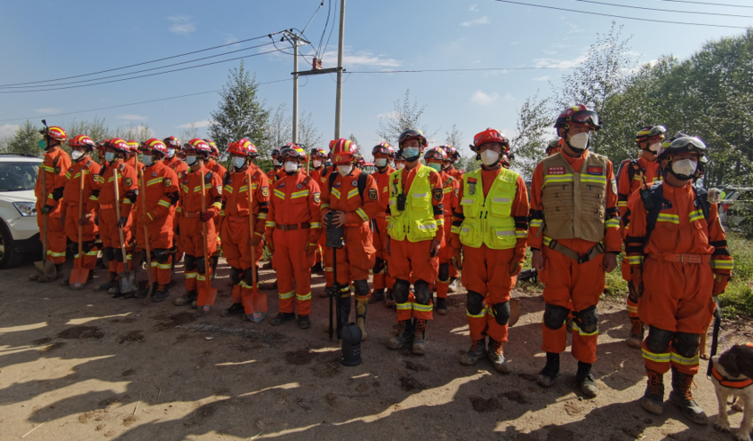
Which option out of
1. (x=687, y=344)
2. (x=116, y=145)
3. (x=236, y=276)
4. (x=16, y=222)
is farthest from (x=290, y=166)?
(x=16, y=222)

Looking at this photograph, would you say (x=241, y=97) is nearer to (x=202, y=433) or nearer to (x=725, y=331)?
(x=202, y=433)

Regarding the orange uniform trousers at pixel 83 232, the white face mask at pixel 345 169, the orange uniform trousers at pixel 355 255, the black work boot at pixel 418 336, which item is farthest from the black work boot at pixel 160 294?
the black work boot at pixel 418 336

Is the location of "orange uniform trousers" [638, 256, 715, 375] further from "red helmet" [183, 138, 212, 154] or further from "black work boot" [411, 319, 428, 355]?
"red helmet" [183, 138, 212, 154]

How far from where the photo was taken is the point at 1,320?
5.27 metres

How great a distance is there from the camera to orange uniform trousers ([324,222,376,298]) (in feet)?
15.3

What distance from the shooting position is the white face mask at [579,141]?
135 inches

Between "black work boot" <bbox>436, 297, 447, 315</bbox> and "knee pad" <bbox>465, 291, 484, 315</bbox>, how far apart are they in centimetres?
167

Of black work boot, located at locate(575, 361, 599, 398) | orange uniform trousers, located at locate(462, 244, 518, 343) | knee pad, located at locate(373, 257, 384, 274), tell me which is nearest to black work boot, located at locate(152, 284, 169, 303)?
knee pad, located at locate(373, 257, 384, 274)

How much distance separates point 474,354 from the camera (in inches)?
160

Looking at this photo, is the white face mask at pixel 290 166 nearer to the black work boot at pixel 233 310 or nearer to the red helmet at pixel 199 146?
the red helmet at pixel 199 146

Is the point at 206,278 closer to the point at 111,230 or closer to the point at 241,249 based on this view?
the point at 241,249

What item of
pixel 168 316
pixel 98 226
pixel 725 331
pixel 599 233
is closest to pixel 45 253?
pixel 98 226

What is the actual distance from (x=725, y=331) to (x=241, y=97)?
17.6m

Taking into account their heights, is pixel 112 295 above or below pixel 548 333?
below
